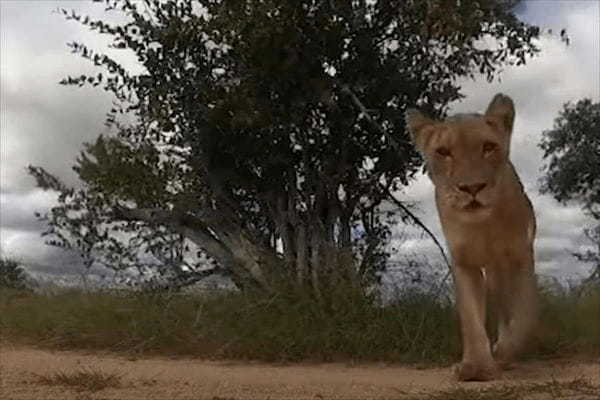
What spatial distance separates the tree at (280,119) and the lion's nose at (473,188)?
15.4 ft

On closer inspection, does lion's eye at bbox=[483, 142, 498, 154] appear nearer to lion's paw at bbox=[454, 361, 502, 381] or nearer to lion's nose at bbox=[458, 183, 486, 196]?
lion's nose at bbox=[458, 183, 486, 196]

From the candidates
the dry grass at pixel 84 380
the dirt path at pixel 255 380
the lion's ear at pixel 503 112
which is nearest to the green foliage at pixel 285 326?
the dirt path at pixel 255 380

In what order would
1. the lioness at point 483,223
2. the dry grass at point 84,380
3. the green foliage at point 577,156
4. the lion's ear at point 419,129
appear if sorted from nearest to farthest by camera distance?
the lioness at point 483,223, the lion's ear at point 419,129, the dry grass at point 84,380, the green foliage at point 577,156

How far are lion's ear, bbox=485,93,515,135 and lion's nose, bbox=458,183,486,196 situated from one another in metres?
0.45

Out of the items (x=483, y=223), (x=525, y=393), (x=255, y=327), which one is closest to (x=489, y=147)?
(x=483, y=223)

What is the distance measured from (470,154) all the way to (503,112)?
39 cm

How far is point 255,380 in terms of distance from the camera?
259 inches

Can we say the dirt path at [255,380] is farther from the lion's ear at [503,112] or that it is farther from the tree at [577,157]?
the tree at [577,157]

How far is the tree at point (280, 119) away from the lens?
33.9ft

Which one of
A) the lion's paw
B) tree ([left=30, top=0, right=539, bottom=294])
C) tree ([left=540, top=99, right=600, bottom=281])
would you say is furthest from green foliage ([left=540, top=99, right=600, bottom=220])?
the lion's paw

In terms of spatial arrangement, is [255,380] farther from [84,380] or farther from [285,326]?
[285,326]

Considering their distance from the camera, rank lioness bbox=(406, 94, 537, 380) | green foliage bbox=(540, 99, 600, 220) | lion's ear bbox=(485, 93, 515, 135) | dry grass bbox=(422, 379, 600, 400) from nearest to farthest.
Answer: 1. dry grass bbox=(422, 379, 600, 400)
2. lioness bbox=(406, 94, 537, 380)
3. lion's ear bbox=(485, 93, 515, 135)
4. green foliage bbox=(540, 99, 600, 220)

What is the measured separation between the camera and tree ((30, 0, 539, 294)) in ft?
33.9

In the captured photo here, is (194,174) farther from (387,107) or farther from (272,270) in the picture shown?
(387,107)
